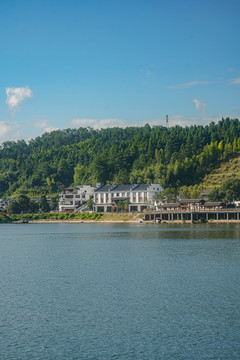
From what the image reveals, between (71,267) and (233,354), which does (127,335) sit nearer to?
(233,354)

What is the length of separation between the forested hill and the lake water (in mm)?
84967

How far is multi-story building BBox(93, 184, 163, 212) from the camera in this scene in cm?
12444

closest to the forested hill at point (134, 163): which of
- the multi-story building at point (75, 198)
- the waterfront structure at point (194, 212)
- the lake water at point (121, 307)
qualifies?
the multi-story building at point (75, 198)

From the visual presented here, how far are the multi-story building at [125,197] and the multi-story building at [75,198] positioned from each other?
7171 mm

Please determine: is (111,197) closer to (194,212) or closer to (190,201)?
(190,201)

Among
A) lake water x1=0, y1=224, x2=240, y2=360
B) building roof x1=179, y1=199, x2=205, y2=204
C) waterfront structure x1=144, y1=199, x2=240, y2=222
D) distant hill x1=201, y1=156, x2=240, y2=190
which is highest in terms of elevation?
distant hill x1=201, y1=156, x2=240, y2=190

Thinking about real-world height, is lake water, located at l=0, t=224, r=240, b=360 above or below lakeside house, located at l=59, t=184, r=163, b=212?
below

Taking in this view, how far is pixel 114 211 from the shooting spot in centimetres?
12900

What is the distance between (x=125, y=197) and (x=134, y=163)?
22849mm

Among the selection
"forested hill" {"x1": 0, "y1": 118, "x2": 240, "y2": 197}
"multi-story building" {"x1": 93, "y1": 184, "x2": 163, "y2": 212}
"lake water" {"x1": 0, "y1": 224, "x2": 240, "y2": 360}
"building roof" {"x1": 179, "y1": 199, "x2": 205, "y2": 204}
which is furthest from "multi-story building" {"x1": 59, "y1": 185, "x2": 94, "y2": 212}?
"lake water" {"x1": 0, "y1": 224, "x2": 240, "y2": 360}

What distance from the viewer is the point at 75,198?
140m

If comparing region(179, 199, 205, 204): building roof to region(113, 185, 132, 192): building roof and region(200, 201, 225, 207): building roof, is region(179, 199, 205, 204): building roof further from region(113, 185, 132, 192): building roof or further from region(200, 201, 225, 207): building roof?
region(113, 185, 132, 192): building roof

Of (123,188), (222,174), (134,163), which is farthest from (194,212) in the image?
(134,163)

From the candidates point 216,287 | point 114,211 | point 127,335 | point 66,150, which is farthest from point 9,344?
point 66,150
